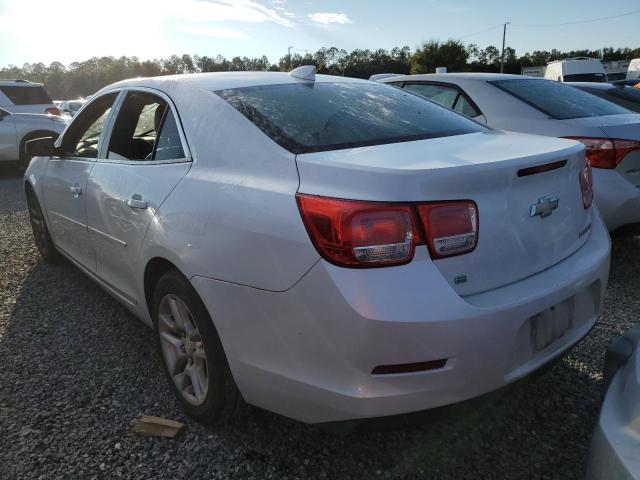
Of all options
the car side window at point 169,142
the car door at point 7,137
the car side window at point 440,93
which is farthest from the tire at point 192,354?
the car door at point 7,137

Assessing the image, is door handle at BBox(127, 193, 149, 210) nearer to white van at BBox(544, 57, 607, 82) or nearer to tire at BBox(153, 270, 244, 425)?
tire at BBox(153, 270, 244, 425)

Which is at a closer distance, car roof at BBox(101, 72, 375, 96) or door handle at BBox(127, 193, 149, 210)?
door handle at BBox(127, 193, 149, 210)

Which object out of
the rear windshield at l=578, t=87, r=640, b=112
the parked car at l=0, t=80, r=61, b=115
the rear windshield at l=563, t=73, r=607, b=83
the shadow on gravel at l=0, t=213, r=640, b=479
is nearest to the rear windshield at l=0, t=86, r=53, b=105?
the parked car at l=0, t=80, r=61, b=115

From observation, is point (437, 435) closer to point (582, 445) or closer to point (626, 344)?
point (582, 445)

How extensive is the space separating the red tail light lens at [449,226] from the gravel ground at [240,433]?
54 centimetres

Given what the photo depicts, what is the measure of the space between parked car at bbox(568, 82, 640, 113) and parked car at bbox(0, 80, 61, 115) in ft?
35.7

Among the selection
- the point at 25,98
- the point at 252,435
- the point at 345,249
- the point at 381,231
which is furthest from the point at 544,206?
the point at 25,98

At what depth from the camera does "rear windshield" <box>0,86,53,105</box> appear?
1191cm

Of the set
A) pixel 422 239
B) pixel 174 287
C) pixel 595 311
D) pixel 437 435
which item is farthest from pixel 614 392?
pixel 174 287

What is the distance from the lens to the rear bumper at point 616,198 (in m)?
3.73

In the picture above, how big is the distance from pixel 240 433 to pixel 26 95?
12.4 m

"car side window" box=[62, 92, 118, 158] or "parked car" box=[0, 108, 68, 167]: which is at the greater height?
"car side window" box=[62, 92, 118, 158]

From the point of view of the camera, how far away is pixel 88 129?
3613 millimetres

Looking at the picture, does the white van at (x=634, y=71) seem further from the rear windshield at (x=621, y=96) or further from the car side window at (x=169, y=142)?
the car side window at (x=169, y=142)
